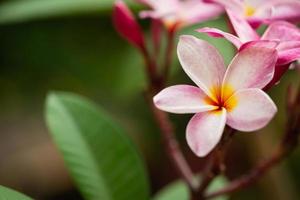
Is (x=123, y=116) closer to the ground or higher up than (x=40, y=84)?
Result: closer to the ground

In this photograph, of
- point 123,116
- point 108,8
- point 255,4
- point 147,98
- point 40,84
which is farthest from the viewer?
point 123,116

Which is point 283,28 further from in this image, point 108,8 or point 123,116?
point 123,116

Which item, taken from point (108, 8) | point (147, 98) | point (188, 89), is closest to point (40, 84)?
point (108, 8)

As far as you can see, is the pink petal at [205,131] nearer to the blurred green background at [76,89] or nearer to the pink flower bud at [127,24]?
the pink flower bud at [127,24]

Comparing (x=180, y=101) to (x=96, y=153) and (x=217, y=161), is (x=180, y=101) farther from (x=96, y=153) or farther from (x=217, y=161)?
(x=96, y=153)

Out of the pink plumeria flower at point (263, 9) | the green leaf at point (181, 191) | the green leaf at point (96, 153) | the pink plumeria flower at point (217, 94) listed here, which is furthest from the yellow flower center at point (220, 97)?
the green leaf at point (181, 191)

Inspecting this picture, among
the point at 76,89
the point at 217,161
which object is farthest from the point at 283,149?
the point at 76,89

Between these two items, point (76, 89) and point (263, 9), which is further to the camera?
point (76, 89)
